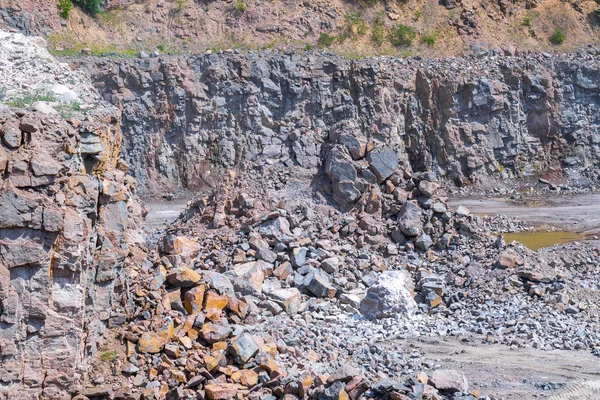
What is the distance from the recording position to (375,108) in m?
27.4

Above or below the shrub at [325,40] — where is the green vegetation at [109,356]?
below

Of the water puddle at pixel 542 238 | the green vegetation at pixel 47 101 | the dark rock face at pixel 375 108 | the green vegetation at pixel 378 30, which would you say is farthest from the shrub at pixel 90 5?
the green vegetation at pixel 47 101

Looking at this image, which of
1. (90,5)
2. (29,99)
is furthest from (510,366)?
(90,5)

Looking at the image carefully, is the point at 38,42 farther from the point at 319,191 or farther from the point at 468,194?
the point at 468,194

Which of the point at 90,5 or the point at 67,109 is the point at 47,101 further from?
the point at 90,5

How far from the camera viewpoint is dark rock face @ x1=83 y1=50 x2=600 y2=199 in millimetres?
25484

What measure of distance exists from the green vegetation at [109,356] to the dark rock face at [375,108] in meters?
14.8

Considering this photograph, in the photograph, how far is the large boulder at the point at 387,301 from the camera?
13570mm

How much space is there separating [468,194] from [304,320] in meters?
16.3

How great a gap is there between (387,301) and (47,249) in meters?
7.20

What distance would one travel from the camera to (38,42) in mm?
11750

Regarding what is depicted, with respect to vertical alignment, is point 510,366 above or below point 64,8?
below

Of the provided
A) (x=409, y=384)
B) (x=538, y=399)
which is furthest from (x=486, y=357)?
(x=409, y=384)

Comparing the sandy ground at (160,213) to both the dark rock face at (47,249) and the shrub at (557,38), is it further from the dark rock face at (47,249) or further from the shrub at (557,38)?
the shrub at (557,38)
